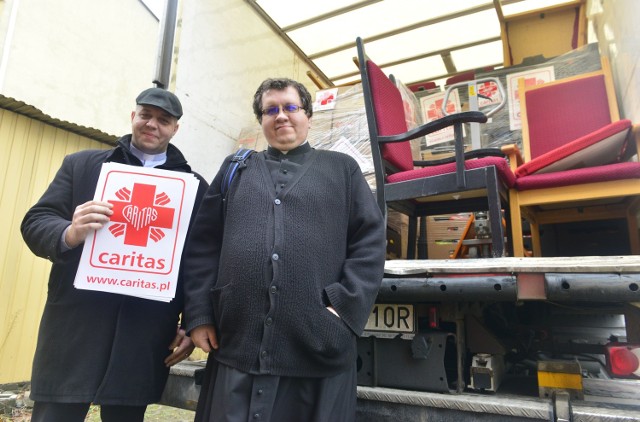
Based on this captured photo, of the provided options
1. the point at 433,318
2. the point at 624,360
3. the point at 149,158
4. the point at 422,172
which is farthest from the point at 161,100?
the point at 624,360

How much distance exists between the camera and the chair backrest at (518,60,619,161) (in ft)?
9.91

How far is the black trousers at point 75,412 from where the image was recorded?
1.32 meters

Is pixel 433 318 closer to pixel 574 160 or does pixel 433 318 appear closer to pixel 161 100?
pixel 161 100

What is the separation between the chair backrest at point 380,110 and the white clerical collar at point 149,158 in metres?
1.26

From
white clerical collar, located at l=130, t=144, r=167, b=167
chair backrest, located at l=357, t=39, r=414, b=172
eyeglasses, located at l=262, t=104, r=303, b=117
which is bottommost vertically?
white clerical collar, located at l=130, t=144, r=167, b=167

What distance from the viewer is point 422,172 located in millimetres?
2381

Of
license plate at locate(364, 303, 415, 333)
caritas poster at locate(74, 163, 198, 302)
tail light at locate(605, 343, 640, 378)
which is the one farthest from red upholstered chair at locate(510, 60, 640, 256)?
caritas poster at locate(74, 163, 198, 302)

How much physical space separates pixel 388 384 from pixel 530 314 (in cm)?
103

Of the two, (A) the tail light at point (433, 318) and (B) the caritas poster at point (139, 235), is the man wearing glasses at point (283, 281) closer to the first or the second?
(B) the caritas poster at point (139, 235)

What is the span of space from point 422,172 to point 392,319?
106 cm

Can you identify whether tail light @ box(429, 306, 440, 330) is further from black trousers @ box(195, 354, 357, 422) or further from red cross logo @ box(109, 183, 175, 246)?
red cross logo @ box(109, 183, 175, 246)

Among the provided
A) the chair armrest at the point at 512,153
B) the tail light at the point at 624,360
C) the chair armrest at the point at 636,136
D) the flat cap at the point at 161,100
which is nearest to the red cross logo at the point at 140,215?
the flat cap at the point at 161,100

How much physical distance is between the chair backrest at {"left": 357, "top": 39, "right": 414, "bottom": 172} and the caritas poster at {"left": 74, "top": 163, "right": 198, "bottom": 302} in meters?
1.30

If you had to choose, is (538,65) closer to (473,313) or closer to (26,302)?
(473,313)
